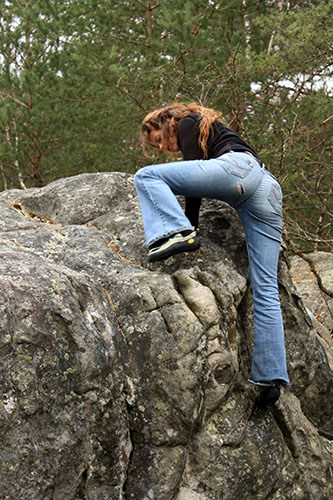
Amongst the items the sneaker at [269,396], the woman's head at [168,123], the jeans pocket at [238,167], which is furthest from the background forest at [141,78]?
the sneaker at [269,396]

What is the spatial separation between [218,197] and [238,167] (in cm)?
24

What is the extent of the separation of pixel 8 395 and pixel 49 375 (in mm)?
226

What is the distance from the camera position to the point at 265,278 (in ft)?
12.1

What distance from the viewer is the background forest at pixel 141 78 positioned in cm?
870

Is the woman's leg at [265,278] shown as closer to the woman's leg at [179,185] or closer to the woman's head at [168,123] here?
the woman's leg at [179,185]

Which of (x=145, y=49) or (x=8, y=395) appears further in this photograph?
(x=145, y=49)

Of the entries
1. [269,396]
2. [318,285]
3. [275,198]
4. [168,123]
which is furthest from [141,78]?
[269,396]

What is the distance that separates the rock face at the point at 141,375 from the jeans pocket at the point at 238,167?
2.42 feet

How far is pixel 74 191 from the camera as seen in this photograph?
4707 millimetres

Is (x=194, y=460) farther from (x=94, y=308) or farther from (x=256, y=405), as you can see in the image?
(x=94, y=308)

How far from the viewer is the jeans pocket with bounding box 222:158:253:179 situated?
3.39 m

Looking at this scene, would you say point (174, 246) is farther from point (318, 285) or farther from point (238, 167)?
point (318, 285)

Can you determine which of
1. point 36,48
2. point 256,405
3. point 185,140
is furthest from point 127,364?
point 36,48

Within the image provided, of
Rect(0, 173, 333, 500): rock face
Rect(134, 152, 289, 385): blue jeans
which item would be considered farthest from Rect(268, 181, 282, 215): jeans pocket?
Rect(0, 173, 333, 500): rock face
